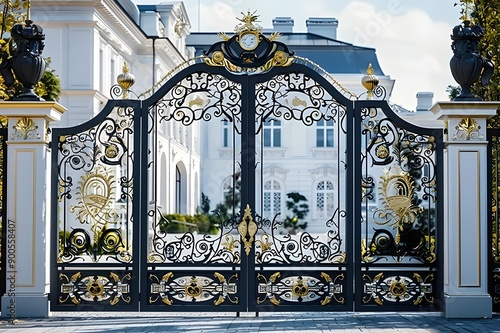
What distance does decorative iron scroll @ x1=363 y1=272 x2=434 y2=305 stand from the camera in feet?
27.1

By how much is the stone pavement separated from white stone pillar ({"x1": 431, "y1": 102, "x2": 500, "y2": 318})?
1.20 feet

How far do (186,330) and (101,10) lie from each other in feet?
53.6

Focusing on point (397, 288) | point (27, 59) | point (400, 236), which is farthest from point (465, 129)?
point (27, 59)

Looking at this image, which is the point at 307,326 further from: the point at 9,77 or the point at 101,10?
the point at 101,10

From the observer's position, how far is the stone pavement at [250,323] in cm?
752

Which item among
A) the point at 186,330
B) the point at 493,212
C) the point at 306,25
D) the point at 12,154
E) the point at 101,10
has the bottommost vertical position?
the point at 186,330

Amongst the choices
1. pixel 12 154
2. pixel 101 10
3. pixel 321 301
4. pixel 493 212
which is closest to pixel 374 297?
pixel 321 301

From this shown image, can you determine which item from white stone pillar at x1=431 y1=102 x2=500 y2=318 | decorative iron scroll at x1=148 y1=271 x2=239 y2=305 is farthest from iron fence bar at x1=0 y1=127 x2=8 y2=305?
white stone pillar at x1=431 y1=102 x2=500 y2=318

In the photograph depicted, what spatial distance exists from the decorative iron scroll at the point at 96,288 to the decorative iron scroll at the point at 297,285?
49.9 inches

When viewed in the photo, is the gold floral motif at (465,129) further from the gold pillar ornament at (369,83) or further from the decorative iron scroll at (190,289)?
the decorative iron scroll at (190,289)

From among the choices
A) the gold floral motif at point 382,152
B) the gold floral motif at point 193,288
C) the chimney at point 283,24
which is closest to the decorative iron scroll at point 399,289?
the gold floral motif at point 382,152

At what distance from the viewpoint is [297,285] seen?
8.28 m

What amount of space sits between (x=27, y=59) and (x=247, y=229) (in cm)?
257

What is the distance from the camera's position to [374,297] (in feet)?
27.3
